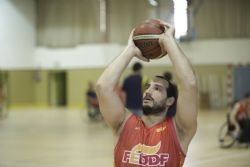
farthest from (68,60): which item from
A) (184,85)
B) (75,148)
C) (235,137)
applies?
(184,85)

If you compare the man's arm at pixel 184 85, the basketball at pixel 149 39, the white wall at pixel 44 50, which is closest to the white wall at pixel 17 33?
the white wall at pixel 44 50

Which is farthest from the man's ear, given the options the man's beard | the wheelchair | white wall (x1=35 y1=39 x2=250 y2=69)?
white wall (x1=35 y1=39 x2=250 y2=69)

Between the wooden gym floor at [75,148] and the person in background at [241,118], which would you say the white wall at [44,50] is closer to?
the wooden gym floor at [75,148]

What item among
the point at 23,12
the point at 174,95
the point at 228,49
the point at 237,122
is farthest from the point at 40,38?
the point at 174,95

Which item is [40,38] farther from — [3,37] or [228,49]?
[228,49]

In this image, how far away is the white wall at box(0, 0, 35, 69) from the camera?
2734 centimetres

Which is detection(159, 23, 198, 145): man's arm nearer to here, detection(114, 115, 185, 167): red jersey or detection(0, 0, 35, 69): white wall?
detection(114, 115, 185, 167): red jersey

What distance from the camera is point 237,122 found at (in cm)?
1021

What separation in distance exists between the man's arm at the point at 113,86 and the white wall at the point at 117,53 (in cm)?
2253

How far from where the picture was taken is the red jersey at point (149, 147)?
2.85 metres

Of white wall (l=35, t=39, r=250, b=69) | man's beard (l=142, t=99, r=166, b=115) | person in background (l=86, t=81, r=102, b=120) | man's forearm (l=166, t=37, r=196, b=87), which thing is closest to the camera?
man's forearm (l=166, t=37, r=196, b=87)

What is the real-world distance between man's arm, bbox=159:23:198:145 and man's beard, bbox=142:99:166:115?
0.12 metres

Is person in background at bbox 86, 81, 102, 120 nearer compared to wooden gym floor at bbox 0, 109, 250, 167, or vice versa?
wooden gym floor at bbox 0, 109, 250, 167

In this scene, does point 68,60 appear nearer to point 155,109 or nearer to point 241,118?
point 241,118
